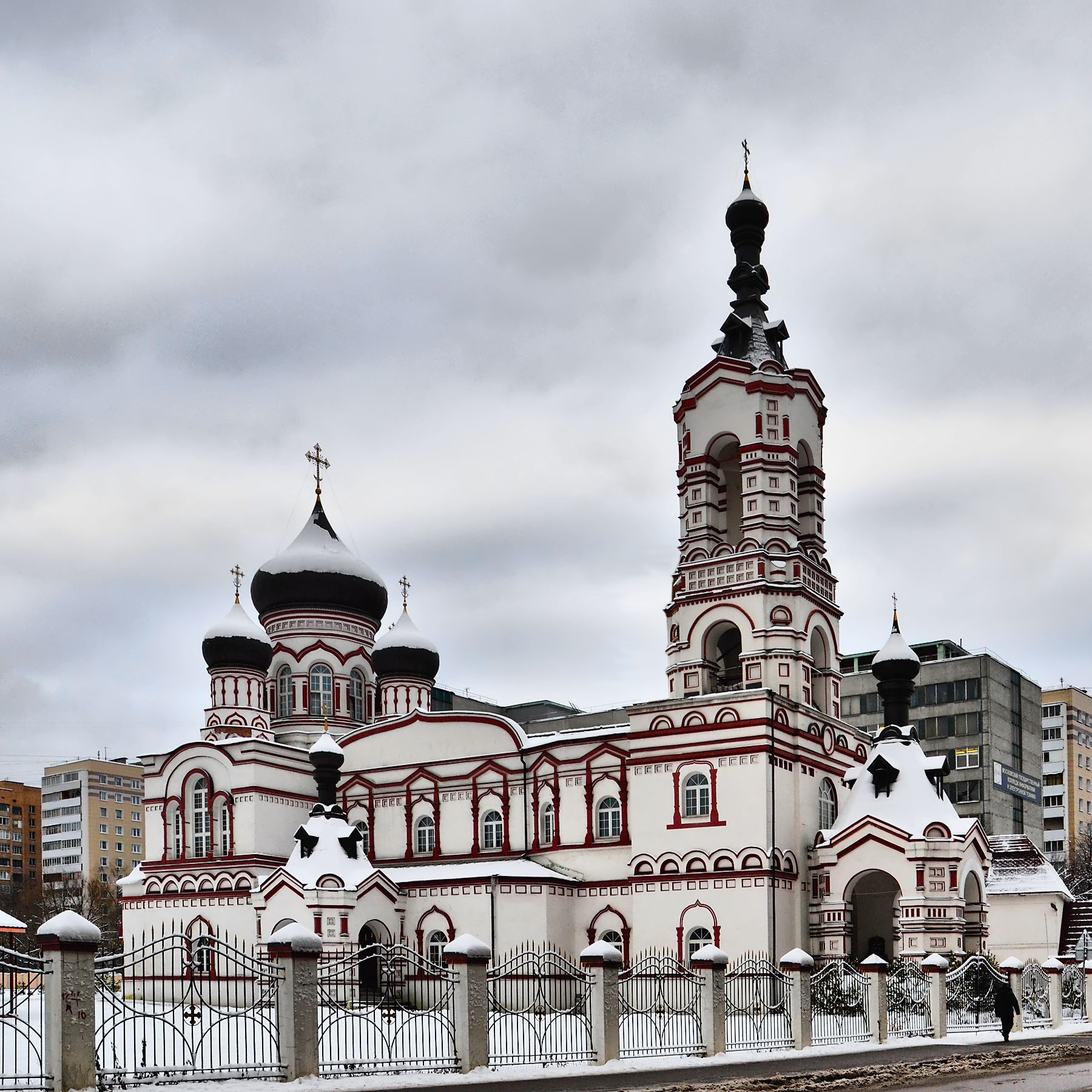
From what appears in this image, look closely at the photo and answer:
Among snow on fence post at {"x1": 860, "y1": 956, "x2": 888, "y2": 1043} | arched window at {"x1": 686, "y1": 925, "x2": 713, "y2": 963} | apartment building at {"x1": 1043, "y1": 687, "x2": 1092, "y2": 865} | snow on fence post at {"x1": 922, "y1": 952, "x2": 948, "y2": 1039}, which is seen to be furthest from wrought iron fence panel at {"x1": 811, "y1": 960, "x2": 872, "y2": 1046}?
apartment building at {"x1": 1043, "y1": 687, "x2": 1092, "y2": 865}

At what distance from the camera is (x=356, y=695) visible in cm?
4334

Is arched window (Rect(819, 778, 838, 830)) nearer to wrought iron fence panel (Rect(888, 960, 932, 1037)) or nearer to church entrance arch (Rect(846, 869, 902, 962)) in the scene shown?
church entrance arch (Rect(846, 869, 902, 962))

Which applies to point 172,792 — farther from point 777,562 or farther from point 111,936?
point 111,936

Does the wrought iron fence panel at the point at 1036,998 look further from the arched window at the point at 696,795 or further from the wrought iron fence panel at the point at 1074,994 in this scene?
the arched window at the point at 696,795

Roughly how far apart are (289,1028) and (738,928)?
55.7 feet

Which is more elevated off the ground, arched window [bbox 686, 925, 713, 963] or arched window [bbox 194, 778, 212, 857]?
Result: arched window [bbox 194, 778, 212, 857]

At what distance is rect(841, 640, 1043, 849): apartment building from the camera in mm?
62344

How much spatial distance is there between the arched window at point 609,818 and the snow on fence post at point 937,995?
10607 mm

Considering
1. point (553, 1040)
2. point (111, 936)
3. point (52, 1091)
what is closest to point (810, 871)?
point (553, 1040)

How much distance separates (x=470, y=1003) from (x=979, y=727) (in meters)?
50.8

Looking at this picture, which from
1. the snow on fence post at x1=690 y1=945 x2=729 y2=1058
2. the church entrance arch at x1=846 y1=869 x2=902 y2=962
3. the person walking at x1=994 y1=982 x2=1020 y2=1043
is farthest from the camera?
the church entrance arch at x1=846 y1=869 x2=902 y2=962

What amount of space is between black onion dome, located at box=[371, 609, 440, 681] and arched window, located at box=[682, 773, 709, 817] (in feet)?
42.7

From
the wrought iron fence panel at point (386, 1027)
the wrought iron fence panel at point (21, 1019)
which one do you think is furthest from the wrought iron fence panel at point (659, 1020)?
the wrought iron fence panel at point (21, 1019)

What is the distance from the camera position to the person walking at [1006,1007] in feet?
72.0
